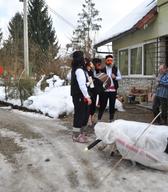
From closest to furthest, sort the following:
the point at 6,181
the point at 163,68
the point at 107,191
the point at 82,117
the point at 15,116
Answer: the point at 107,191
the point at 6,181
the point at 82,117
the point at 163,68
the point at 15,116

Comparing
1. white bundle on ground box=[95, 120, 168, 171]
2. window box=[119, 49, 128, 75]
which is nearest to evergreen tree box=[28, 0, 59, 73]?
window box=[119, 49, 128, 75]

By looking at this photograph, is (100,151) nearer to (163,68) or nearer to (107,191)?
(107,191)

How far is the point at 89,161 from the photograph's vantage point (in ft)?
21.2

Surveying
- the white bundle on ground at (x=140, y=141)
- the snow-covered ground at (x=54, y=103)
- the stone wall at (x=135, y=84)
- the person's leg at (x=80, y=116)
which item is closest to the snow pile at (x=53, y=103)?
the snow-covered ground at (x=54, y=103)

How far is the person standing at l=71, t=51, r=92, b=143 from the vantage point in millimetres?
7676

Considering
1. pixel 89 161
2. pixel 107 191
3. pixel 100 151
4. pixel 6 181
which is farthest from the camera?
pixel 100 151

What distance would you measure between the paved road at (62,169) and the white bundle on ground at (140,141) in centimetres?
16

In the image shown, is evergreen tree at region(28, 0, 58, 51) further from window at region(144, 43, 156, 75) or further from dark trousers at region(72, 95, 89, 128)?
dark trousers at region(72, 95, 89, 128)

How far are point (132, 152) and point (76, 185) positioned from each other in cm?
118

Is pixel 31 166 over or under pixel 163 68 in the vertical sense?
under

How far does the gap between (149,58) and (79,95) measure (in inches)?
245

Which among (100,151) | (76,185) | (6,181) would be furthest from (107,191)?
(100,151)

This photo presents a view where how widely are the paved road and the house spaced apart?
4.96 meters

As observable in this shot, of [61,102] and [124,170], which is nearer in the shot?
[124,170]
